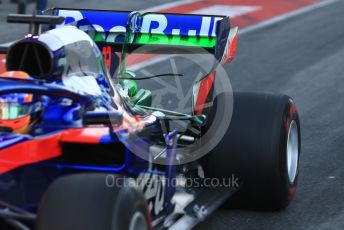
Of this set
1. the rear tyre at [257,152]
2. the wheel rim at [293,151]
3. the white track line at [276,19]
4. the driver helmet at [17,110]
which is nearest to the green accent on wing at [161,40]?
the rear tyre at [257,152]

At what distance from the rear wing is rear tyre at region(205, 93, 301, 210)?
0.64 m

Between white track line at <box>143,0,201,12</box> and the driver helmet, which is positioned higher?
the driver helmet

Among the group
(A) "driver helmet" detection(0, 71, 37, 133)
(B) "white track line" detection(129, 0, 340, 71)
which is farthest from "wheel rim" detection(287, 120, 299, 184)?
(B) "white track line" detection(129, 0, 340, 71)

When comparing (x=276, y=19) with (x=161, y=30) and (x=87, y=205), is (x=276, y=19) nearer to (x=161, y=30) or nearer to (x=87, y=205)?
(x=161, y=30)

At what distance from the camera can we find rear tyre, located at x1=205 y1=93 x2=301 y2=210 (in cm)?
574

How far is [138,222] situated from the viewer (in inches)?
167

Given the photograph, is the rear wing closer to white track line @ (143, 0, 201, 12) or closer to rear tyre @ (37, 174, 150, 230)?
rear tyre @ (37, 174, 150, 230)

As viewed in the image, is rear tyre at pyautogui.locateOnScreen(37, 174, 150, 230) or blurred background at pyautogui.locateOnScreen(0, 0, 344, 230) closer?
rear tyre at pyautogui.locateOnScreen(37, 174, 150, 230)

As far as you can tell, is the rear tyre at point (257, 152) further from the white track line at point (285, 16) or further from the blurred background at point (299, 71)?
the white track line at point (285, 16)

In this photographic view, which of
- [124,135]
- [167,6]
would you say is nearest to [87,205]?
[124,135]

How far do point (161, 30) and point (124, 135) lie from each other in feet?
6.93

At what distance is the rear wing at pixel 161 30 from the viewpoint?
645 centimetres

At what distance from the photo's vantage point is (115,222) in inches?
155

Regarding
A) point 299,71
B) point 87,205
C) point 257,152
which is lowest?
point 299,71
